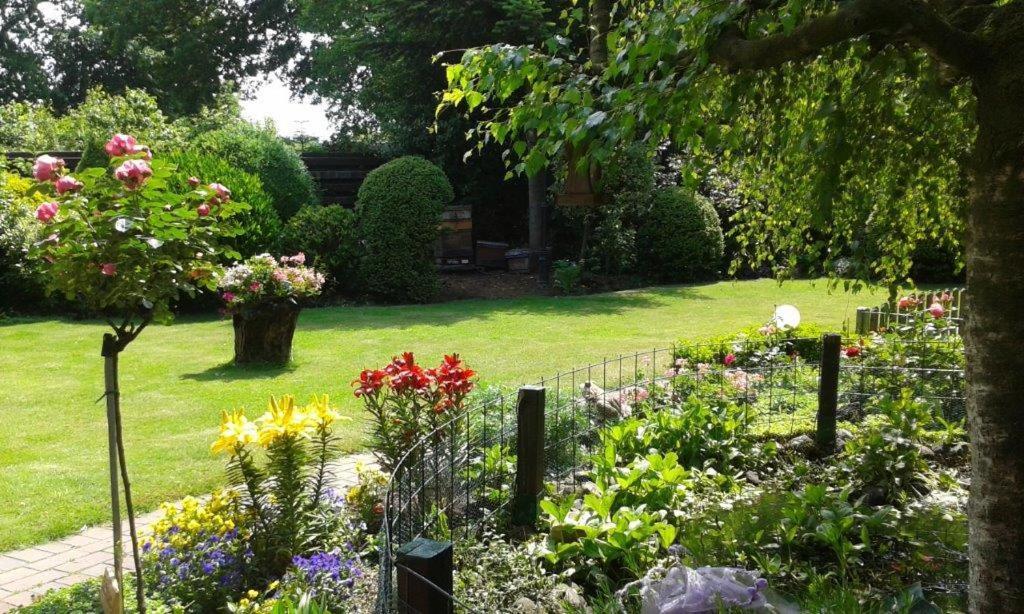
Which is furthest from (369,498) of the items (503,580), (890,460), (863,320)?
(863,320)

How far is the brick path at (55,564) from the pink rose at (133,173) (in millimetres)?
1667

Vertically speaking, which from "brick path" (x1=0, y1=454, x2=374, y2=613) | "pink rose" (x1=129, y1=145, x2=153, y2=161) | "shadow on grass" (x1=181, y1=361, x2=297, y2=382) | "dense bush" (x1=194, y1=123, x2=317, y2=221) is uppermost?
"dense bush" (x1=194, y1=123, x2=317, y2=221)

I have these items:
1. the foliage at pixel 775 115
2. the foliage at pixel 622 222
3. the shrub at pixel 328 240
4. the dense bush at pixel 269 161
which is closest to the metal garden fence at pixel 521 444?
the foliage at pixel 775 115

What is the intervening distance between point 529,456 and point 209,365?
215 inches

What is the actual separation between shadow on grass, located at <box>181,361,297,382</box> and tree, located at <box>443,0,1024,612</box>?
5.07 metres

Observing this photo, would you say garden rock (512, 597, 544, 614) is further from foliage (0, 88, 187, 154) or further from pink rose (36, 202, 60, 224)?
foliage (0, 88, 187, 154)

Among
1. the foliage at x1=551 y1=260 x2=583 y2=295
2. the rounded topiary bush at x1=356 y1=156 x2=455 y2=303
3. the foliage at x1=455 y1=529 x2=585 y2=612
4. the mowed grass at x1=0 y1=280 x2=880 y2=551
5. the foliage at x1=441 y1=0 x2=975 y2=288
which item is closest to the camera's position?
the foliage at x1=441 y1=0 x2=975 y2=288

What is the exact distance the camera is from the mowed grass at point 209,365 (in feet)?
15.8

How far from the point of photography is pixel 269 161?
13.4 meters

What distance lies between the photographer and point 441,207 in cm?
1281

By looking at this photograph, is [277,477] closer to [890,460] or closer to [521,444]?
[521,444]

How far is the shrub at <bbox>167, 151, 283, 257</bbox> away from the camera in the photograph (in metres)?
11.5

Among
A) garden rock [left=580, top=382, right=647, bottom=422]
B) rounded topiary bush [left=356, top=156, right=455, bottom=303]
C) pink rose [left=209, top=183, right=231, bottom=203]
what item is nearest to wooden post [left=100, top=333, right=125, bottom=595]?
pink rose [left=209, top=183, right=231, bottom=203]

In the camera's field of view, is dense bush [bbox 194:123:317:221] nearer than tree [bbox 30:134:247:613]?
No
